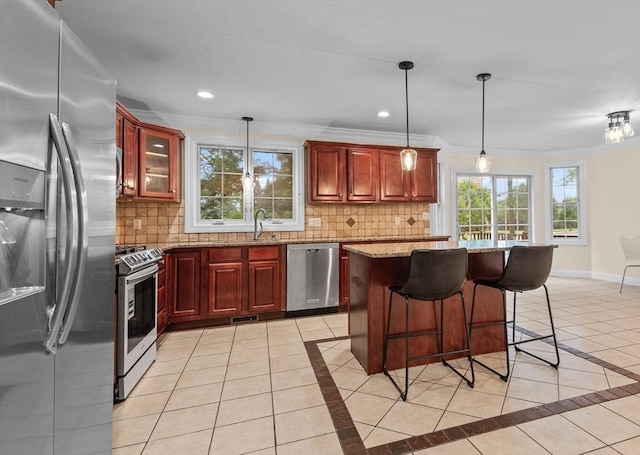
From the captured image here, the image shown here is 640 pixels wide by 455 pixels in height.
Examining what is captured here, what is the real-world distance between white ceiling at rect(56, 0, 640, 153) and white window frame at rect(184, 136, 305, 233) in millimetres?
354

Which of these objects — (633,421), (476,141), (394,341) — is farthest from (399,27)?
(476,141)

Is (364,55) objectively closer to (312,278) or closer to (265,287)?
(312,278)

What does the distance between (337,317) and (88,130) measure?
10.5 ft

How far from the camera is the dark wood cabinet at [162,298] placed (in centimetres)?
301

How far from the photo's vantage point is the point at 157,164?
11.6 ft

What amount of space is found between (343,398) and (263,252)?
1.99m

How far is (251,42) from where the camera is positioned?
2367mm

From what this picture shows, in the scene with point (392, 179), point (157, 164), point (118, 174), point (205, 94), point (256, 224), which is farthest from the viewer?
point (392, 179)

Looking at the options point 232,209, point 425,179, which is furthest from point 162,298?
point 425,179

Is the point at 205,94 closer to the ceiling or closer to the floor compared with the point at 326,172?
closer to the ceiling

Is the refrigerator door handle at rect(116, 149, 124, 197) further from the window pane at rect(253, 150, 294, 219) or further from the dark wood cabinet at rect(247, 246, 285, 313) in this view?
the window pane at rect(253, 150, 294, 219)

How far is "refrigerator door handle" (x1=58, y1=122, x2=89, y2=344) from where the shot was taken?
3.41ft

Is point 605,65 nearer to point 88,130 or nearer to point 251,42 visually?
point 251,42

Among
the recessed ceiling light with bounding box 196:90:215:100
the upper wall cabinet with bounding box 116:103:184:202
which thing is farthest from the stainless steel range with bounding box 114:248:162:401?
the recessed ceiling light with bounding box 196:90:215:100
